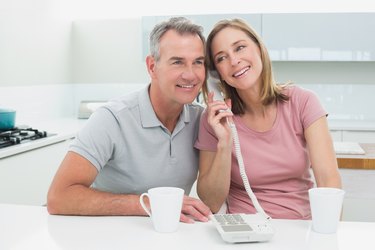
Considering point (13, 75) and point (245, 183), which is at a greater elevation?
point (13, 75)

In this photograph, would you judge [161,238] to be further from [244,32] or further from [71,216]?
[244,32]

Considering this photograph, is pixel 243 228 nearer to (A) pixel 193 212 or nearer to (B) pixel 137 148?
(A) pixel 193 212

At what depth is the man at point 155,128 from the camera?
1569 mm

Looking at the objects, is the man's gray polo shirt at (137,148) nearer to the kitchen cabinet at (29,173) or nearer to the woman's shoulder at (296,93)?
the woman's shoulder at (296,93)

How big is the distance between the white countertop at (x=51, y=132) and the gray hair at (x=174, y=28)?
1.16m

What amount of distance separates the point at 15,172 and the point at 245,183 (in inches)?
58.2

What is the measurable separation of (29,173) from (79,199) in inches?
57.7

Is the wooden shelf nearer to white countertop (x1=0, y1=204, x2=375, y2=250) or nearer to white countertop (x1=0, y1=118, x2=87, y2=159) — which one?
white countertop (x1=0, y1=204, x2=375, y2=250)

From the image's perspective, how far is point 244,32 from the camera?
173cm

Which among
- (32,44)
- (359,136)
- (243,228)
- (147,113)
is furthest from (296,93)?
(32,44)

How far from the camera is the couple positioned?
162cm

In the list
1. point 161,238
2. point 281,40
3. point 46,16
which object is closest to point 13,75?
point 46,16

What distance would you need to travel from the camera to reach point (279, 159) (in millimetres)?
1700

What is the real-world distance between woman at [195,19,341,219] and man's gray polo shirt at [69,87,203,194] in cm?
9
